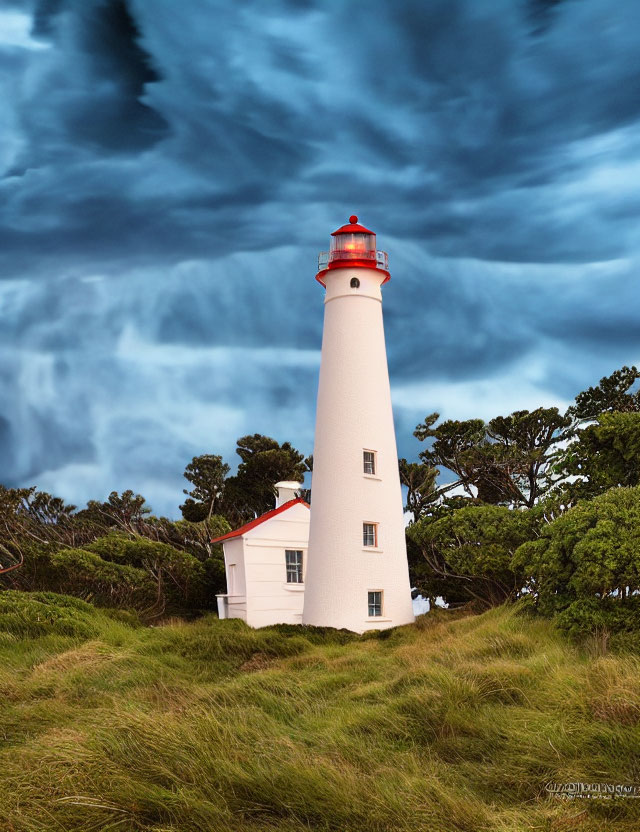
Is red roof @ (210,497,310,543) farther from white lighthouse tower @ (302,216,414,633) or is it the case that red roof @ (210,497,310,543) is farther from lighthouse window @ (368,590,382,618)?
lighthouse window @ (368,590,382,618)

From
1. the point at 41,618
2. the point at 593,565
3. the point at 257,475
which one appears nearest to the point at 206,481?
the point at 257,475

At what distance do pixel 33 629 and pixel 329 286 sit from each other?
41.0ft

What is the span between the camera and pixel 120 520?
36281 millimetres

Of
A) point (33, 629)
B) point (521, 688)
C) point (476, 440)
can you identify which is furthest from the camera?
point (476, 440)

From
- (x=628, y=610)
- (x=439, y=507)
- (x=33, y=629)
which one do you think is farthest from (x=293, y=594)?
(x=628, y=610)

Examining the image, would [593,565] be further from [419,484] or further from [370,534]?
[419,484]

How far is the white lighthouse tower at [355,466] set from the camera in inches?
827

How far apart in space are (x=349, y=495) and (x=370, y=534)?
1.33 m

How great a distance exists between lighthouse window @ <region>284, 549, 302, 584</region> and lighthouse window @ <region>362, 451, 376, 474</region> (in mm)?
4450

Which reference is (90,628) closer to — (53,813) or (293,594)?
(293,594)

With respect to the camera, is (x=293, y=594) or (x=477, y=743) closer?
(x=477, y=743)

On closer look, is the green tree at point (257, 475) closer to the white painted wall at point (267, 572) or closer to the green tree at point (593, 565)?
the white painted wall at point (267, 572)

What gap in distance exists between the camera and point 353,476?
21375 mm

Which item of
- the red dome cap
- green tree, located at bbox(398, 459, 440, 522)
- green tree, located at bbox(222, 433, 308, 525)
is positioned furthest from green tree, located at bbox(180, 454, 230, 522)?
the red dome cap
